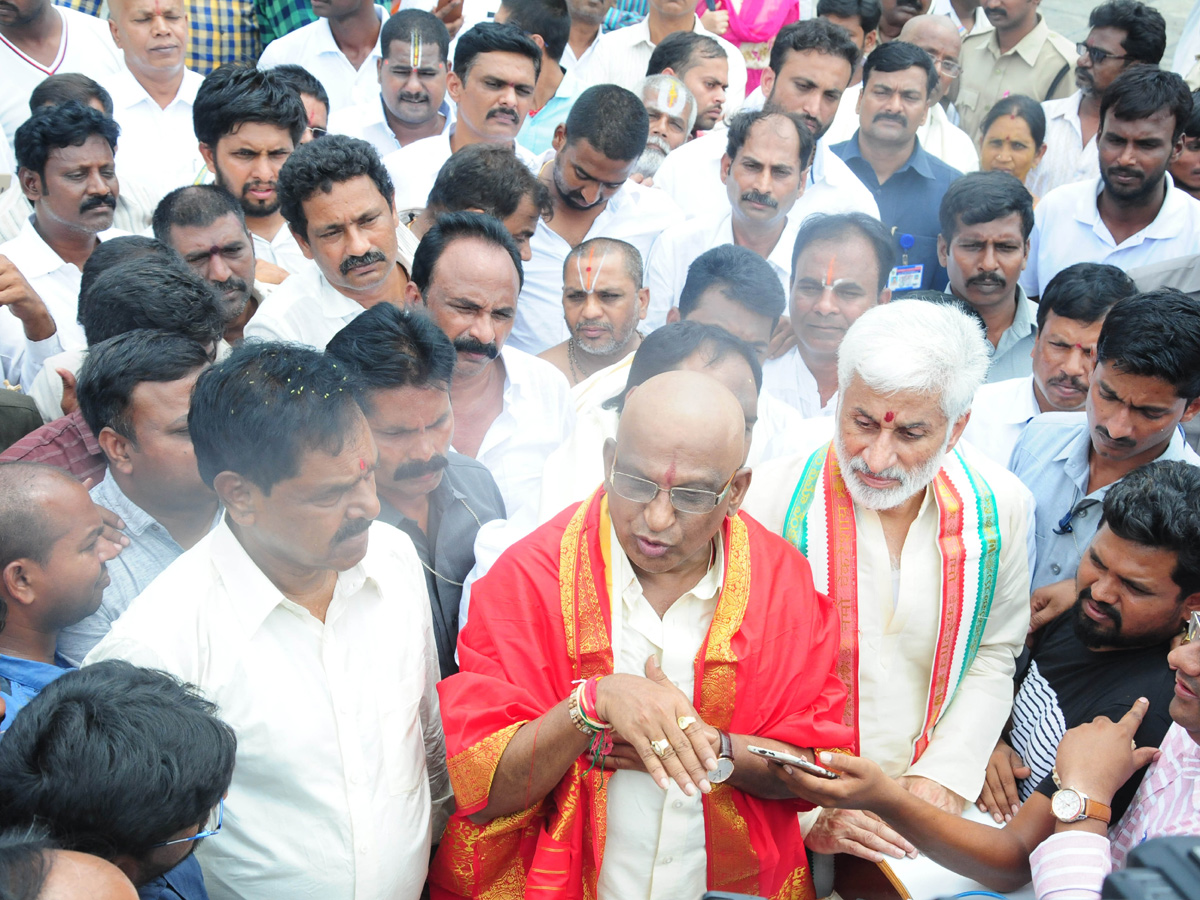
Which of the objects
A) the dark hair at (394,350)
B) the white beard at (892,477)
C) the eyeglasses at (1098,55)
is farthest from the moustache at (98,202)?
the eyeglasses at (1098,55)

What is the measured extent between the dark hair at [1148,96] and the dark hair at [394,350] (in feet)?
12.7

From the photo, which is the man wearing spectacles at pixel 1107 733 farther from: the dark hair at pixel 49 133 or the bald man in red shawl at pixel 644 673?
the dark hair at pixel 49 133

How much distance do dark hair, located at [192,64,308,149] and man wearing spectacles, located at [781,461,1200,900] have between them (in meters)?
3.59

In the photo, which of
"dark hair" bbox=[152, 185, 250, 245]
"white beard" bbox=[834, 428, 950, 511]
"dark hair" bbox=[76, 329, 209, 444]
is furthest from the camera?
"dark hair" bbox=[152, 185, 250, 245]

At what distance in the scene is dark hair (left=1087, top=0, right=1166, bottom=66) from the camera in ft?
21.3

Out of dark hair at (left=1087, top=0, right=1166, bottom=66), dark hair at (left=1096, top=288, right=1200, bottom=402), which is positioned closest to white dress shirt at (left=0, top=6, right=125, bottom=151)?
dark hair at (left=1096, top=288, right=1200, bottom=402)

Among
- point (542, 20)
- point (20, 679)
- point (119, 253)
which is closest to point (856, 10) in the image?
point (542, 20)

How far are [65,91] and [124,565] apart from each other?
2923mm

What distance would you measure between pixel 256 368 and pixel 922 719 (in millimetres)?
2042

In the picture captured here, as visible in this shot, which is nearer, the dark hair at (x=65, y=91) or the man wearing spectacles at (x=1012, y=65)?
the dark hair at (x=65, y=91)

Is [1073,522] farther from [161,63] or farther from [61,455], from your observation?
[161,63]

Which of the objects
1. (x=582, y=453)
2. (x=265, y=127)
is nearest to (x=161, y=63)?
(x=265, y=127)

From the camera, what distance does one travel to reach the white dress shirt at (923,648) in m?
2.97

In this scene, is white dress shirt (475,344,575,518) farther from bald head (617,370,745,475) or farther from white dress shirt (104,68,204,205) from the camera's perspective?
white dress shirt (104,68,204,205)
